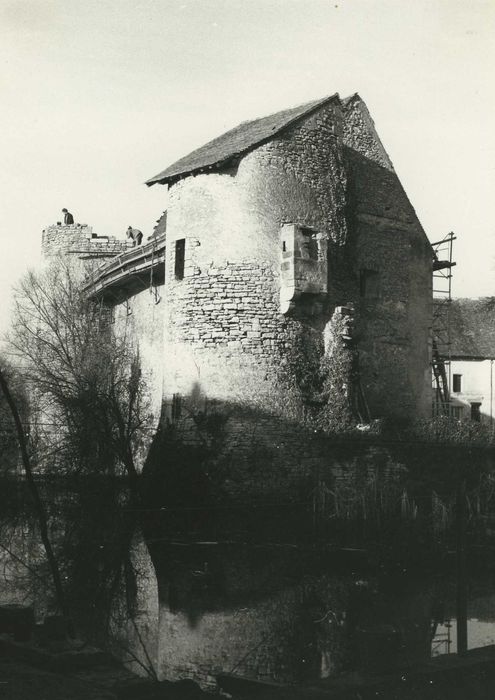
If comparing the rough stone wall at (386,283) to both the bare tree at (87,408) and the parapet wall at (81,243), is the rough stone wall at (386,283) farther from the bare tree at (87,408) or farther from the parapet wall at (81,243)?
the parapet wall at (81,243)

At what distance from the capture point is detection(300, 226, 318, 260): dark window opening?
22250mm

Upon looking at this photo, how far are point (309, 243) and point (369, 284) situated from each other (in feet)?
12.9

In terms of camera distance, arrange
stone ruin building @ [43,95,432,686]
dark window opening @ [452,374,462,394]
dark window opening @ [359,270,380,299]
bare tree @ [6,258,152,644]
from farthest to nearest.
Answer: dark window opening @ [452,374,462,394]
dark window opening @ [359,270,380,299]
stone ruin building @ [43,95,432,686]
bare tree @ [6,258,152,644]

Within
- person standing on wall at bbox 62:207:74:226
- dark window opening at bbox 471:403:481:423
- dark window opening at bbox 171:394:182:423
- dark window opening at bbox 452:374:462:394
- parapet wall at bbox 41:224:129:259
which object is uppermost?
person standing on wall at bbox 62:207:74:226

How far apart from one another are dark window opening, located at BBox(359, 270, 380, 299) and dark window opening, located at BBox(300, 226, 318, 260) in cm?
338

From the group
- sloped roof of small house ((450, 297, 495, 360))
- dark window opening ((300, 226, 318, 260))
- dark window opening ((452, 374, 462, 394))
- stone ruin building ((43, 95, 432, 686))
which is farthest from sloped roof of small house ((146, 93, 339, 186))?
dark window opening ((452, 374, 462, 394))

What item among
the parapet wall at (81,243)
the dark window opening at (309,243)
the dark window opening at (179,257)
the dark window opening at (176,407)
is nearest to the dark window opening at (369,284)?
the dark window opening at (309,243)

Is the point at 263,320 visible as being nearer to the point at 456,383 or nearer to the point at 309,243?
the point at 309,243

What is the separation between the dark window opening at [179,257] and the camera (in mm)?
22856

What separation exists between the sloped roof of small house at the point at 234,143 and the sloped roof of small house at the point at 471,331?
2412 cm

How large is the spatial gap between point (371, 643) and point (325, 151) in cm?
1576

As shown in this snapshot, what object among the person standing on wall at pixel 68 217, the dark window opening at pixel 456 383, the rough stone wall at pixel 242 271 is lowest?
the dark window opening at pixel 456 383

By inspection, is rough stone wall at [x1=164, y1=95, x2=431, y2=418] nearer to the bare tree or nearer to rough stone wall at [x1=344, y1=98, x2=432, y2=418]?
rough stone wall at [x1=344, y1=98, x2=432, y2=418]

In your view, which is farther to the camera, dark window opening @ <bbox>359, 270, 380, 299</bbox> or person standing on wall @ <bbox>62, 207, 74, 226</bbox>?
person standing on wall @ <bbox>62, 207, 74, 226</bbox>
